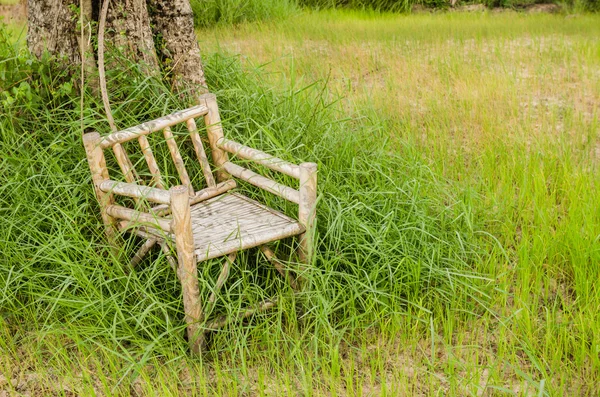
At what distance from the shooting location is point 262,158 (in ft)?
9.52

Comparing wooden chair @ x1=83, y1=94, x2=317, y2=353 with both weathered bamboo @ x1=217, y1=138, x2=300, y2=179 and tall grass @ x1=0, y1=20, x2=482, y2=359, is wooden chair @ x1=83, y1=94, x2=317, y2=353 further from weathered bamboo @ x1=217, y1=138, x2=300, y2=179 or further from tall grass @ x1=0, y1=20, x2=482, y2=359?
tall grass @ x1=0, y1=20, x2=482, y2=359

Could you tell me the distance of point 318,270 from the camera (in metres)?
2.85

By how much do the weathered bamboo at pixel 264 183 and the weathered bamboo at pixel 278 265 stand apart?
21 cm

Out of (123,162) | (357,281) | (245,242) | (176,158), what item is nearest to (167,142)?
(176,158)

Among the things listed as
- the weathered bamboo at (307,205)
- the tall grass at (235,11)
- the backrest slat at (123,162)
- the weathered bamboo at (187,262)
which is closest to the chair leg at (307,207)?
the weathered bamboo at (307,205)

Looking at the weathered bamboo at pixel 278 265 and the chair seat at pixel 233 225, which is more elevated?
the chair seat at pixel 233 225

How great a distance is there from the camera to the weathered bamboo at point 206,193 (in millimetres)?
3008

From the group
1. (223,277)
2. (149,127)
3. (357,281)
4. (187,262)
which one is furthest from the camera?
(149,127)

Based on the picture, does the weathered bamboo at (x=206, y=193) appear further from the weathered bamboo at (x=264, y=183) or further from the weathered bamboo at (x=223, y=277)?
the weathered bamboo at (x=223, y=277)

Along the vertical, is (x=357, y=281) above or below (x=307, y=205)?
below

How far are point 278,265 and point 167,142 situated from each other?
687mm

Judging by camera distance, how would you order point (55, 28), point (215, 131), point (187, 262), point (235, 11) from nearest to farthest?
point (187, 262) → point (215, 131) → point (55, 28) → point (235, 11)

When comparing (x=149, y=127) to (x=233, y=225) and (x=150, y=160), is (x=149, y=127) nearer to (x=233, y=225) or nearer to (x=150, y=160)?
(x=150, y=160)

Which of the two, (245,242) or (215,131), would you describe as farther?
(215,131)
